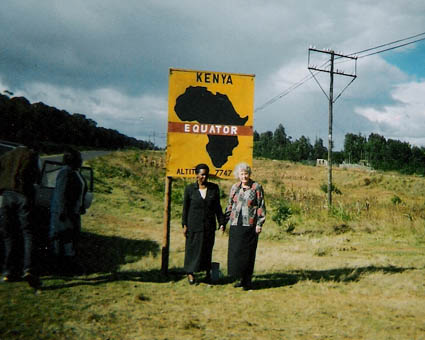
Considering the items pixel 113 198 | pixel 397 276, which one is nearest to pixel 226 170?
pixel 397 276

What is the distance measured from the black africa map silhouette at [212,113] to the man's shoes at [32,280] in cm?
319

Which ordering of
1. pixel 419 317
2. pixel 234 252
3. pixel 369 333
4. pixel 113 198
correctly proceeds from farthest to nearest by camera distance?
pixel 113 198 → pixel 234 252 → pixel 419 317 → pixel 369 333

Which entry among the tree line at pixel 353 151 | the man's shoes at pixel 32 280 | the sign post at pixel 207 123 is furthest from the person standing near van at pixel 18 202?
the tree line at pixel 353 151

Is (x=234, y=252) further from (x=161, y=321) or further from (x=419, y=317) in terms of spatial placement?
(x=419, y=317)

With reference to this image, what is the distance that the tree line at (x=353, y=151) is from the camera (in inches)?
3713

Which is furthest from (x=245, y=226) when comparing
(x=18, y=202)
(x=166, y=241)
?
(x=18, y=202)

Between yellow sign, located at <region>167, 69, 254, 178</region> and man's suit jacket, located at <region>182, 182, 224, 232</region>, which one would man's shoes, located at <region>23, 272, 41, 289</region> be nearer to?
man's suit jacket, located at <region>182, 182, 224, 232</region>

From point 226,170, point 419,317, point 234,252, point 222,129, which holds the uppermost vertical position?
point 222,129

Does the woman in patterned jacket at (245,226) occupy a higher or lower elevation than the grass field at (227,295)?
higher

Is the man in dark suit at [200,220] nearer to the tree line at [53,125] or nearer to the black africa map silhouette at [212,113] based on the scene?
the black africa map silhouette at [212,113]

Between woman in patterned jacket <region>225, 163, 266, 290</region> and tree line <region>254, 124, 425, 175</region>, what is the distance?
8307cm

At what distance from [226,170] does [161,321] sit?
2835mm

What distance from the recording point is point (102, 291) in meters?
4.94

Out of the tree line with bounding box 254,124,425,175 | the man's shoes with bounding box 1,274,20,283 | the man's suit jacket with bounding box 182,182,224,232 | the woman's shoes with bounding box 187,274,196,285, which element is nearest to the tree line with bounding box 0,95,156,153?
the man's shoes with bounding box 1,274,20,283
